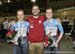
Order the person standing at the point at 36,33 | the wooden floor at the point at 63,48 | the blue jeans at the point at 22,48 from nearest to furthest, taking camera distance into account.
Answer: the person standing at the point at 36,33 < the blue jeans at the point at 22,48 < the wooden floor at the point at 63,48

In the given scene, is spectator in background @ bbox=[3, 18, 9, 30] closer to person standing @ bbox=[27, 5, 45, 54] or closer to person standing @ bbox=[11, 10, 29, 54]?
person standing @ bbox=[11, 10, 29, 54]

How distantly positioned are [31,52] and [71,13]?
2871 mm

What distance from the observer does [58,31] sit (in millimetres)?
6035

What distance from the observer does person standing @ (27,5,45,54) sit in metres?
5.90

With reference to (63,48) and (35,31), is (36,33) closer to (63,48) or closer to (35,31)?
(35,31)

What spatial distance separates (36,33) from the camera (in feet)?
19.4

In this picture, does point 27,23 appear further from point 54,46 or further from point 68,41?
point 68,41

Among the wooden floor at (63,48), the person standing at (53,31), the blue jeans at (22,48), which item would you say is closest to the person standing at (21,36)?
the blue jeans at (22,48)

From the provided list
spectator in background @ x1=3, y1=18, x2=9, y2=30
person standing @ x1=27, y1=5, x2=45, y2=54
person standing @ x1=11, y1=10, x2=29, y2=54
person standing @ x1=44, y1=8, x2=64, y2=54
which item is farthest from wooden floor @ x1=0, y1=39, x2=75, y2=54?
person standing @ x1=27, y1=5, x2=45, y2=54

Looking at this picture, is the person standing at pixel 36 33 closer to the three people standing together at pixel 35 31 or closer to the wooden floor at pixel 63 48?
the three people standing together at pixel 35 31

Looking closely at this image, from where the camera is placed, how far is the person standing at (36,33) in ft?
19.4

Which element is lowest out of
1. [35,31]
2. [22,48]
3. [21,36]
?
[22,48]

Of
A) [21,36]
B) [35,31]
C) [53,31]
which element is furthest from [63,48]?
[35,31]

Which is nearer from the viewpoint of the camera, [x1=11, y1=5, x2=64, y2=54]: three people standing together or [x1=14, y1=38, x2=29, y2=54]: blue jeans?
[x1=11, y1=5, x2=64, y2=54]: three people standing together
